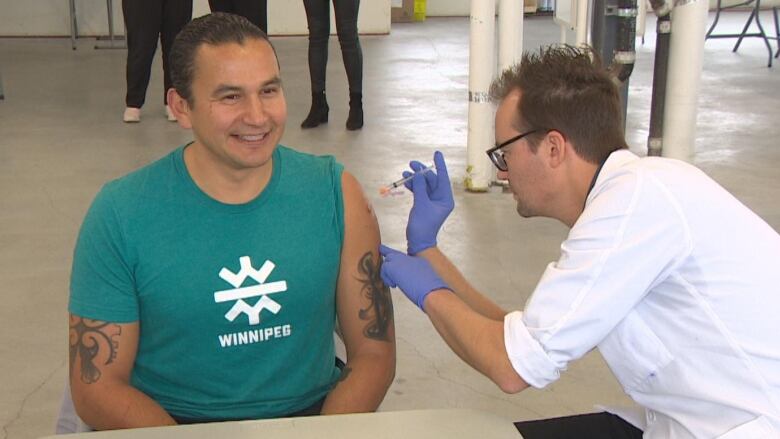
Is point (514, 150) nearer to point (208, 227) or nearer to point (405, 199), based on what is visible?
point (208, 227)

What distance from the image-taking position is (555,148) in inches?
57.7

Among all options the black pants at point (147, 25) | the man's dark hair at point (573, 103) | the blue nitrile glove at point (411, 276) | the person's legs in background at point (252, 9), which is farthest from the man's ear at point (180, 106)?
the black pants at point (147, 25)

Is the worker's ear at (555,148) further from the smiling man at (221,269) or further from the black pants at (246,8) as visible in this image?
the black pants at (246,8)

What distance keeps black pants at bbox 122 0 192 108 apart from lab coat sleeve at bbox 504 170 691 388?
3.73 m

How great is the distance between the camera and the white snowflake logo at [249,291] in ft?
5.00

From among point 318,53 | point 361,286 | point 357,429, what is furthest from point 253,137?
point 318,53

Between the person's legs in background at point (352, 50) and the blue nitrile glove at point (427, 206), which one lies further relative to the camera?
the person's legs in background at point (352, 50)

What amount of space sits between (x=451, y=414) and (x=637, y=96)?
4.97 metres

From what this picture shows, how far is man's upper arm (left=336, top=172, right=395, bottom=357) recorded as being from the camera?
5.41 ft

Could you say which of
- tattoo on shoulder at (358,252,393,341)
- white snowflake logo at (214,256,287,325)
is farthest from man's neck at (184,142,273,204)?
tattoo on shoulder at (358,252,393,341)

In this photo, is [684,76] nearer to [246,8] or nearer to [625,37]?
[625,37]

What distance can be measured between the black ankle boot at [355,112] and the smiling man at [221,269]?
10.8ft

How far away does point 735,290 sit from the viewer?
133 centimetres

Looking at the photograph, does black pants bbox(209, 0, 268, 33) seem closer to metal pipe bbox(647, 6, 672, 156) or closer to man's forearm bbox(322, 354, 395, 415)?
metal pipe bbox(647, 6, 672, 156)
